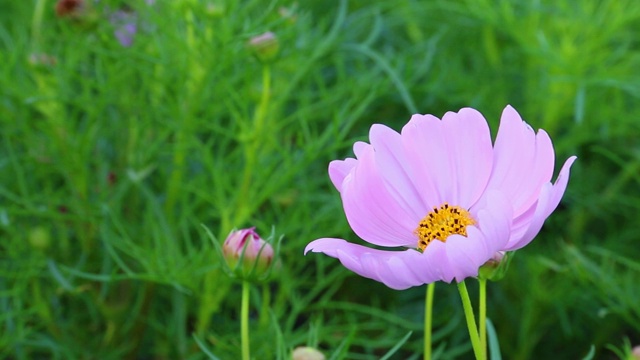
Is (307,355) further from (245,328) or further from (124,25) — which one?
(124,25)

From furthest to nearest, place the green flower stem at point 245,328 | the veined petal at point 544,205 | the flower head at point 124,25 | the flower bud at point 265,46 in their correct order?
1. the flower head at point 124,25
2. the flower bud at point 265,46
3. the green flower stem at point 245,328
4. the veined petal at point 544,205

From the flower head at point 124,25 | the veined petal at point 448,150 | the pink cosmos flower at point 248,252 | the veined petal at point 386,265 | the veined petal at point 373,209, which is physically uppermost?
the flower head at point 124,25

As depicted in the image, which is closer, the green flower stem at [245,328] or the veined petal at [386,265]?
the veined petal at [386,265]

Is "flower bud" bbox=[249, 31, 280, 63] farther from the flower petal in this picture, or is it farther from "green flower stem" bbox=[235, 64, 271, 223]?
the flower petal

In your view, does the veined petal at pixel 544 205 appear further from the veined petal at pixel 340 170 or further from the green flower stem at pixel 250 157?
the green flower stem at pixel 250 157

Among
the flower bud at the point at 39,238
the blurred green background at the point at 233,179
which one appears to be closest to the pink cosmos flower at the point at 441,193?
the blurred green background at the point at 233,179

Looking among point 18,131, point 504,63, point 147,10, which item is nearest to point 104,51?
point 147,10
